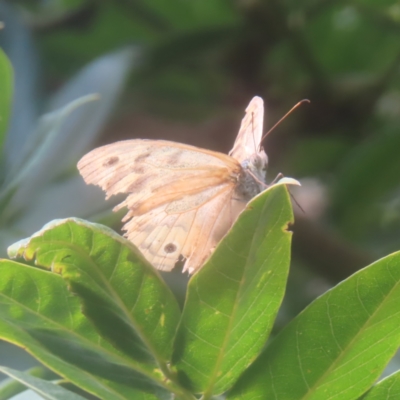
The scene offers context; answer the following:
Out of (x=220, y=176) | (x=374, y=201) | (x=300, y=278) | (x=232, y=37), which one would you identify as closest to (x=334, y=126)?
(x=374, y=201)

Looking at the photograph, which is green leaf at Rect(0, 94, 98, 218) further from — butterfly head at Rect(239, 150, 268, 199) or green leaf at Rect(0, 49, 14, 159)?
butterfly head at Rect(239, 150, 268, 199)

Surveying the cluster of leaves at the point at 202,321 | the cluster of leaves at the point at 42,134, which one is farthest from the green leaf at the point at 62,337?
the cluster of leaves at the point at 42,134

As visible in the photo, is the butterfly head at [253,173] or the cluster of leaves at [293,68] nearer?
the butterfly head at [253,173]

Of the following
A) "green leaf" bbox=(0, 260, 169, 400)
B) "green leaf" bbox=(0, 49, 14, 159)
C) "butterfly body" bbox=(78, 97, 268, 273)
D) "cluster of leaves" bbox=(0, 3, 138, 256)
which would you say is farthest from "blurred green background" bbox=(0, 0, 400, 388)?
"green leaf" bbox=(0, 260, 169, 400)

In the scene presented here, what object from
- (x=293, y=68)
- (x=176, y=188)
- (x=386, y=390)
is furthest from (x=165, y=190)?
(x=293, y=68)

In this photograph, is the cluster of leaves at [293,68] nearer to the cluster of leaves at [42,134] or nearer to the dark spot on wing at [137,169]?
the cluster of leaves at [42,134]

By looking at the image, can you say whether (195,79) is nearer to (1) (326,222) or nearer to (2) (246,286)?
(1) (326,222)
